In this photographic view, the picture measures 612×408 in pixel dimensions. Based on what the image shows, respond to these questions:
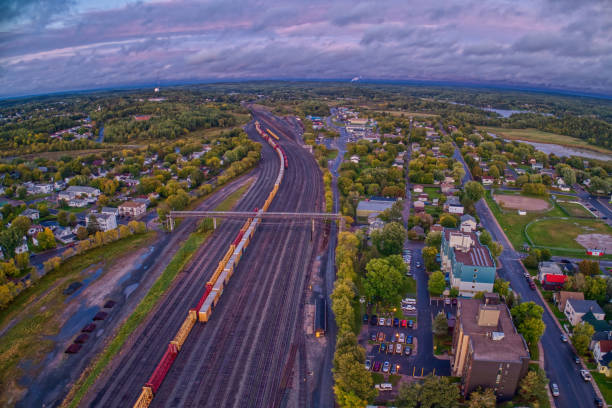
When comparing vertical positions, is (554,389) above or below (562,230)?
below

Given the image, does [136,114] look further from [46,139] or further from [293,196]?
[293,196]

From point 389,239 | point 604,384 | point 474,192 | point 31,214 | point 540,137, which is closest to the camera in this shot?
point 604,384

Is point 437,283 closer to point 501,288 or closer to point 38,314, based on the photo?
point 501,288

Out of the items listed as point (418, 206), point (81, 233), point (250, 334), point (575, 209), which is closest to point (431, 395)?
point (250, 334)

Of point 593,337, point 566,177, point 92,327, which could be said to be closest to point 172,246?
point 92,327

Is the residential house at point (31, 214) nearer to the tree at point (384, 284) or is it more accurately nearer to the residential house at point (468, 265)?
the tree at point (384, 284)

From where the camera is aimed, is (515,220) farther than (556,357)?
Yes

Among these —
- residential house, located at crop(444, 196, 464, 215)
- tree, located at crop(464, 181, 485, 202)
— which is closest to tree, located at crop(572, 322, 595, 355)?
residential house, located at crop(444, 196, 464, 215)

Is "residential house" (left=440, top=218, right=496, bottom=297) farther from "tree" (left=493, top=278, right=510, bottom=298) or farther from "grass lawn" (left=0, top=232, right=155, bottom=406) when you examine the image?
"grass lawn" (left=0, top=232, right=155, bottom=406)
